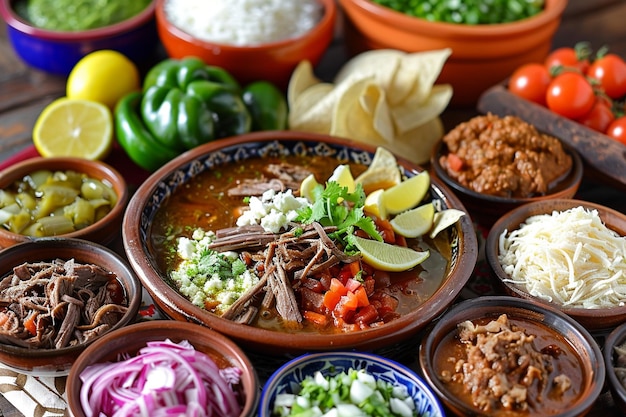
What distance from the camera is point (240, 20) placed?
15.3 feet

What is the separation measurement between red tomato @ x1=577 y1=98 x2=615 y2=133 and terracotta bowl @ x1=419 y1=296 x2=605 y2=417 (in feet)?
5.33

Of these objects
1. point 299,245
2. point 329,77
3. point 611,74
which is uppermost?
point 611,74

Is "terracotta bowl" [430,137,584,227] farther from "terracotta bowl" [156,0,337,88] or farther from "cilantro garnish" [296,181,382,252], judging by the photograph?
"terracotta bowl" [156,0,337,88]

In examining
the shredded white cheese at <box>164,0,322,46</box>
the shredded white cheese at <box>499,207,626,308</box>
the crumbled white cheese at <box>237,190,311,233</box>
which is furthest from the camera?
the shredded white cheese at <box>164,0,322,46</box>

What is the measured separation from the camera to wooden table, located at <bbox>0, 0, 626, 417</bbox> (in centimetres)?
441

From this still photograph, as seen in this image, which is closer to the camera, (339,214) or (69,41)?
(339,214)

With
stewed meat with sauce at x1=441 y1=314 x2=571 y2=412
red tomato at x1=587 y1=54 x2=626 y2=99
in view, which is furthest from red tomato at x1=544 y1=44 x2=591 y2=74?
stewed meat with sauce at x1=441 y1=314 x2=571 y2=412

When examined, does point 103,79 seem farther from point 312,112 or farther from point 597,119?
point 597,119

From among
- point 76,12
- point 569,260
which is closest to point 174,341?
point 569,260

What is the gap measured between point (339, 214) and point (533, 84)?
5.80 feet

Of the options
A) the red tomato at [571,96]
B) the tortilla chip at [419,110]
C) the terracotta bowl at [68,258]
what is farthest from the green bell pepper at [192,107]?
the red tomato at [571,96]

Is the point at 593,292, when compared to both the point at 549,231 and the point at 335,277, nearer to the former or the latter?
the point at 549,231

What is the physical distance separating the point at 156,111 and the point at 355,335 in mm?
2001

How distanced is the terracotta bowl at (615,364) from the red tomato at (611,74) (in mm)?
1959
